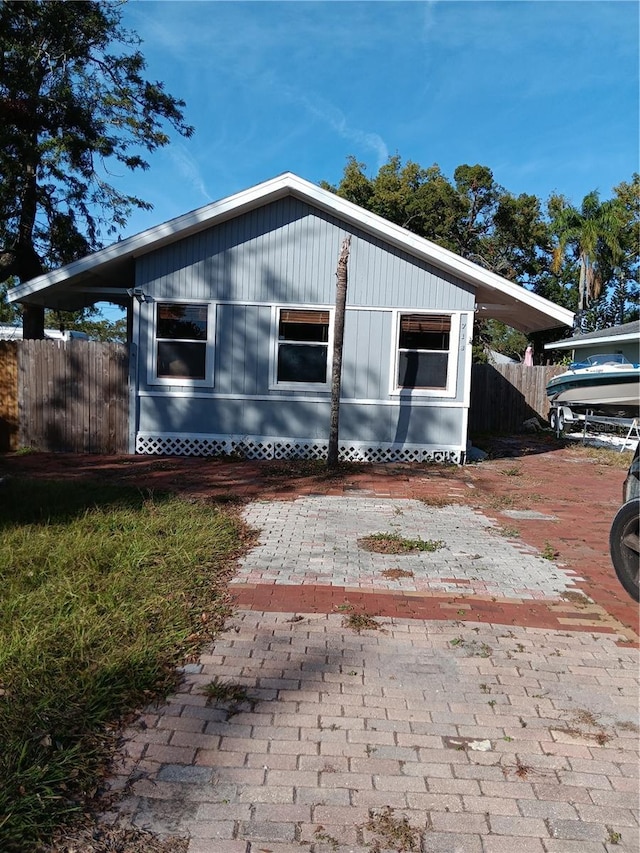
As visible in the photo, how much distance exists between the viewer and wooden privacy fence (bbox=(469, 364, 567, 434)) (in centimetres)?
1862

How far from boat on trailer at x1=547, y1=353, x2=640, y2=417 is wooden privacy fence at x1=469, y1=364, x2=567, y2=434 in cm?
138

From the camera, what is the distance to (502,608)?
4.48 meters

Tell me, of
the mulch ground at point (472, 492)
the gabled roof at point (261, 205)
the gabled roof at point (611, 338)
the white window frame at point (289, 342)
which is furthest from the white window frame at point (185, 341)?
the gabled roof at point (611, 338)

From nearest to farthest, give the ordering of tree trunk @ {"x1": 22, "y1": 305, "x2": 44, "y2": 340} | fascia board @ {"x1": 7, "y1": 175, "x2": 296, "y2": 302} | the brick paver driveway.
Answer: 1. the brick paver driveway
2. fascia board @ {"x1": 7, "y1": 175, "x2": 296, "y2": 302}
3. tree trunk @ {"x1": 22, "y1": 305, "x2": 44, "y2": 340}

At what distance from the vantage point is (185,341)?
1137 cm

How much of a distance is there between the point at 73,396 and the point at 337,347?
498cm

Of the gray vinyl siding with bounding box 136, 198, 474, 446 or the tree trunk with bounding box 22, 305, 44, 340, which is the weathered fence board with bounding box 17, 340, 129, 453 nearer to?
the gray vinyl siding with bounding box 136, 198, 474, 446

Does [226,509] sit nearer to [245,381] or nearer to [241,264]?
[245,381]

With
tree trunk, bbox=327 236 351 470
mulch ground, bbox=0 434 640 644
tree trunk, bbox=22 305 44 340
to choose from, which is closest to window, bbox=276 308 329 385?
tree trunk, bbox=327 236 351 470

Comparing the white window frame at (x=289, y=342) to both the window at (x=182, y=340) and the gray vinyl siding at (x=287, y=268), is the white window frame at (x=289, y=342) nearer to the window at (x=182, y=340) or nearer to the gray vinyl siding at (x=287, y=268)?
the gray vinyl siding at (x=287, y=268)

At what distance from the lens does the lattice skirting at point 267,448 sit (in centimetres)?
1148

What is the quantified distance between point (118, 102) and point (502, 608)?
15926 mm

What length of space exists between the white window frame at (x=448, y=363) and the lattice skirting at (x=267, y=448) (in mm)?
970

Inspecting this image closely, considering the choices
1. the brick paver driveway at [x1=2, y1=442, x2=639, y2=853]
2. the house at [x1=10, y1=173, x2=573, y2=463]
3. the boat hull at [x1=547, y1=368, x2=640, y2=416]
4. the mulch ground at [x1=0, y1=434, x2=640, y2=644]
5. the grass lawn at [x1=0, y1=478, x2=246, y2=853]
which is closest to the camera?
the brick paver driveway at [x1=2, y1=442, x2=639, y2=853]
